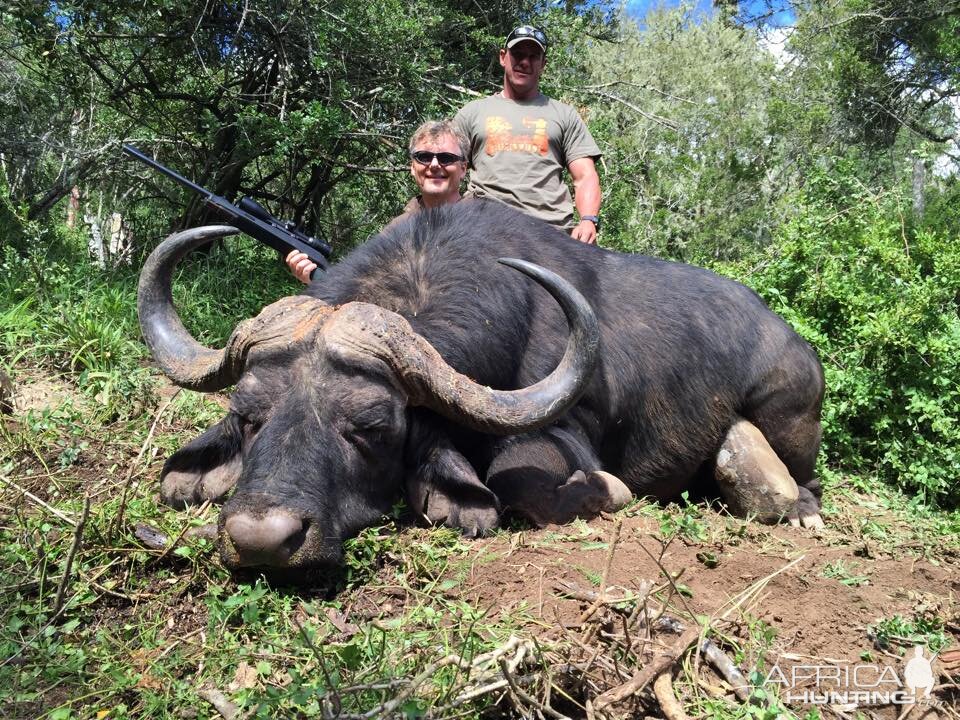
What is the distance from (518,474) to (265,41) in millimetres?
5008

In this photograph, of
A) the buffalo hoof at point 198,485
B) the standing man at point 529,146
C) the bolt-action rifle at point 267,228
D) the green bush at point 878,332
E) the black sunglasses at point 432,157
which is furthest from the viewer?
the standing man at point 529,146

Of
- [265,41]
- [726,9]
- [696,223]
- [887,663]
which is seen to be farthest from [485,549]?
[726,9]

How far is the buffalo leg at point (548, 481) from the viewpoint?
3818 millimetres

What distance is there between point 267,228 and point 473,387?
2.82 m

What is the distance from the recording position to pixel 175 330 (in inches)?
159

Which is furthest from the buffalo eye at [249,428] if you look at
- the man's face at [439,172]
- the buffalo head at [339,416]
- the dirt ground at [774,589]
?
→ the man's face at [439,172]

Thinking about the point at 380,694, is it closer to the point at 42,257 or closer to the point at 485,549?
the point at 485,549

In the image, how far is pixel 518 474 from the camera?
385 cm

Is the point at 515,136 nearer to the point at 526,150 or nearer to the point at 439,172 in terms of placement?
the point at 526,150

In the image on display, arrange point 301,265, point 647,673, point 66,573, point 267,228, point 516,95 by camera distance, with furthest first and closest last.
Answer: point 516,95 → point 267,228 → point 301,265 → point 66,573 → point 647,673

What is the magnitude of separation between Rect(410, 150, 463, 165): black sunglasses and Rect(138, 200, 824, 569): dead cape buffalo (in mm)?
1065

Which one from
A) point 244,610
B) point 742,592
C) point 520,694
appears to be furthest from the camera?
point 742,592

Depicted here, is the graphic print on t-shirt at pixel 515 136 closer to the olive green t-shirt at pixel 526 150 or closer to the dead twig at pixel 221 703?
the olive green t-shirt at pixel 526 150

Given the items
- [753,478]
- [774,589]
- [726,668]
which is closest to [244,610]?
[726,668]
